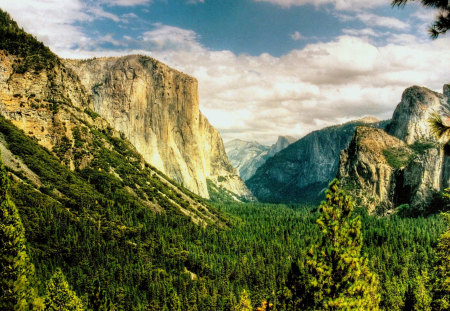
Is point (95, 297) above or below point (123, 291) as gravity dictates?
above

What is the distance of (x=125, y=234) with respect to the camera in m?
113

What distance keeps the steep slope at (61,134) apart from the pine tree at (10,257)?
93.3 m

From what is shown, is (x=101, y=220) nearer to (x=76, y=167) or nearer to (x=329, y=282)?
(x=76, y=167)

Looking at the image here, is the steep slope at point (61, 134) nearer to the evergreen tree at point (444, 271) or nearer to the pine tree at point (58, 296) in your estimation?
the pine tree at point (58, 296)

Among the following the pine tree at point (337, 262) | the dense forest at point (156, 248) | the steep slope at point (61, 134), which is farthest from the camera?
the steep slope at point (61, 134)

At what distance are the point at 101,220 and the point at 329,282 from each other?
346ft

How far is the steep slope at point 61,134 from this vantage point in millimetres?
114688

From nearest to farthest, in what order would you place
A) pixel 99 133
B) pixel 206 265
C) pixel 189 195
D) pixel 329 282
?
pixel 329 282
pixel 206 265
pixel 99 133
pixel 189 195

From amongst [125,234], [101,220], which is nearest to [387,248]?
[125,234]

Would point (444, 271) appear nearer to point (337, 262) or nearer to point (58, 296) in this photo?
point (337, 262)

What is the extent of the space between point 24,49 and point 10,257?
147 m

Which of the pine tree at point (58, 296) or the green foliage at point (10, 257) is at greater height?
the green foliage at point (10, 257)

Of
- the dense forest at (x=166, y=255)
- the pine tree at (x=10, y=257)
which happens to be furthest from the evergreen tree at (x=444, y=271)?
the dense forest at (x=166, y=255)

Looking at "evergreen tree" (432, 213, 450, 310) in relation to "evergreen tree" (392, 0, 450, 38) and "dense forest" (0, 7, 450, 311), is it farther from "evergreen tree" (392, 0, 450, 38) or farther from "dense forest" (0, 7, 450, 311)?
"evergreen tree" (392, 0, 450, 38)
